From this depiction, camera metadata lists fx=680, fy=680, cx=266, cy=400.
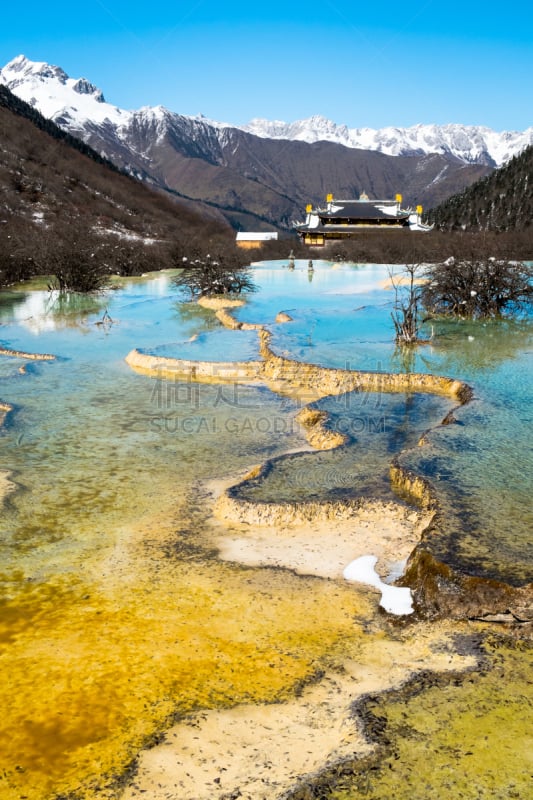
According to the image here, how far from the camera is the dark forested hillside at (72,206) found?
36919mm

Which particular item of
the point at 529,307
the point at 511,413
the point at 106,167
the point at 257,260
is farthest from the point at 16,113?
the point at 511,413

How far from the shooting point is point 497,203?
68.2 meters

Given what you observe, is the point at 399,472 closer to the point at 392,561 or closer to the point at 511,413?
the point at 392,561

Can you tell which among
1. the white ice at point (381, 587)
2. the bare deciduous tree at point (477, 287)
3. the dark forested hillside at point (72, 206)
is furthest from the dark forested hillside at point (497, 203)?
the white ice at point (381, 587)

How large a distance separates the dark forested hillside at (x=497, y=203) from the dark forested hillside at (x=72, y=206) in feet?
78.0

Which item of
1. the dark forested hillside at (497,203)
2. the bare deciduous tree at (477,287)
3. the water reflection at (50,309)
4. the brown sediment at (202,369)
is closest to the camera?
the brown sediment at (202,369)

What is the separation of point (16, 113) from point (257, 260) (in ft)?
199

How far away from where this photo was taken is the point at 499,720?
426 centimetres

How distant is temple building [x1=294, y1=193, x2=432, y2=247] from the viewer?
52.5 meters

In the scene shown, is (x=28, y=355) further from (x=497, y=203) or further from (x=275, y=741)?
(x=497, y=203)

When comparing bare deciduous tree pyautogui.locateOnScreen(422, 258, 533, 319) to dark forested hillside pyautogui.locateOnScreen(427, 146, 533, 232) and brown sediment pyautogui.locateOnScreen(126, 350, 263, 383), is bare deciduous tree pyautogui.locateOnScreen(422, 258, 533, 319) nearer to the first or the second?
brown sediment pyautogui.locateOnScreen(126, 350, 263, 383)

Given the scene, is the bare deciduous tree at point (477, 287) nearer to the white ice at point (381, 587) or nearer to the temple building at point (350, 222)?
the white ice at point (381, 587)

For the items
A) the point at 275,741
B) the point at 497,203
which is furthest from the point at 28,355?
the point at 497,203

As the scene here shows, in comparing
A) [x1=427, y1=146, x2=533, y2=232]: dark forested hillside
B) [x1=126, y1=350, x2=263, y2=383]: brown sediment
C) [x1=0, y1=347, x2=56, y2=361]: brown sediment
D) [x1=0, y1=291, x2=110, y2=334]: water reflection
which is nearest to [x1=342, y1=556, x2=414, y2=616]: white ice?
[x1=126, y1=350, x2=263, y2=383]: brown sediment
